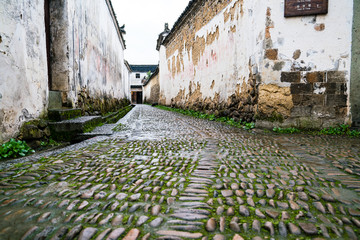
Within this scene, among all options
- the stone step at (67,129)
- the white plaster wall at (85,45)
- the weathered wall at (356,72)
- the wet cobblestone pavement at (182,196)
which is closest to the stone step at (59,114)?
the stone step at (67,129)

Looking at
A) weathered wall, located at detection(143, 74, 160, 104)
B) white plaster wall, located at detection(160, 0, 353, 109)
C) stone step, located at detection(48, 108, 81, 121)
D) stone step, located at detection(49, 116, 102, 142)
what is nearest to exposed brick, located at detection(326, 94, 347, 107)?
white plaster wall, located at detection(160, 0, 353, 109)

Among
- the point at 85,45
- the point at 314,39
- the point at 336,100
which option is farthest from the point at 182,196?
the point at 85,45

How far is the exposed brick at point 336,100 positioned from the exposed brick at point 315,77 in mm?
366

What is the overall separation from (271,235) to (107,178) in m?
1.27

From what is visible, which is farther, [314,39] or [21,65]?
[314,39]

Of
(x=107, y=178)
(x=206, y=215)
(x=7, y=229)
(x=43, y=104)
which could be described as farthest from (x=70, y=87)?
(x=206, y=215)

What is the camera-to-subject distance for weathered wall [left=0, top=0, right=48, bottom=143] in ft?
7.51

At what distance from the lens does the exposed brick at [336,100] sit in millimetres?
3939

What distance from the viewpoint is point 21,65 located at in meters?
2.58

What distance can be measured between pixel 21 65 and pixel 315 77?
4.97m

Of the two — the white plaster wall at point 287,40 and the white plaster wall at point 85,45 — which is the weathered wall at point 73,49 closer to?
the white plaster wall at point 85,45

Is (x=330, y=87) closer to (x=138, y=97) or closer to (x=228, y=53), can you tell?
(x=228, y=53)

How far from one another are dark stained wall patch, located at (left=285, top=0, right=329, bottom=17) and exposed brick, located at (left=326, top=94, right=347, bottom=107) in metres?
1.64

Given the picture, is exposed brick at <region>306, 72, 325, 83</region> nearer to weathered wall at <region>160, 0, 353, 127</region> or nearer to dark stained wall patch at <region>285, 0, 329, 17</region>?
weathered wall at <region>160, 0, 353, 127</region>
